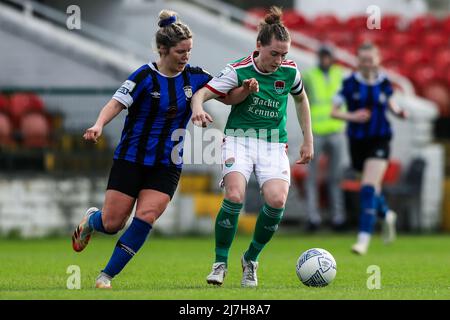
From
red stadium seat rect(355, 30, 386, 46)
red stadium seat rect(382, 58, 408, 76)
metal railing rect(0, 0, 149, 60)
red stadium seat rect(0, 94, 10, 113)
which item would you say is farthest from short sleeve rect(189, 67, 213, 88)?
red stadium seat rect(355, 30, 386, 46)

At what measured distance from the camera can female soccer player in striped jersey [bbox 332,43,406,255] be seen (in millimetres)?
12719

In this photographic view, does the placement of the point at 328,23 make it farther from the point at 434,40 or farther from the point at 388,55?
the point at 434,40

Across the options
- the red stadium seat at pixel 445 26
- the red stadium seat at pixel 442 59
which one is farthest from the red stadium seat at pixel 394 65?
the red stadium seat at pixel 445 26

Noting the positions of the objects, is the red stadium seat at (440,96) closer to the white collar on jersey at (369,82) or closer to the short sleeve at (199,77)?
the white collar on jersey at (369,82)

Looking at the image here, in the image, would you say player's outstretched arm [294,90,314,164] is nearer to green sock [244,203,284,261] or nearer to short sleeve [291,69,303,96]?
short sleeve [291,69,303,96]

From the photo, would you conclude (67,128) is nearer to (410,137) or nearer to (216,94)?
(410,137)

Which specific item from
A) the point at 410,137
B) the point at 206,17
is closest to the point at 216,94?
the point at 410,137

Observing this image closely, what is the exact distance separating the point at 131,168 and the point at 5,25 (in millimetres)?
11670

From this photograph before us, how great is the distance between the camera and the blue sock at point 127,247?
793cm

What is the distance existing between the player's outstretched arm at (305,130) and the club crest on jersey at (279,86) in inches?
10.3

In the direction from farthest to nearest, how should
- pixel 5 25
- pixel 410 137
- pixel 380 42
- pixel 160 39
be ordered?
pixel 380 42 → pixel 5 25 → pixel 410 137 → pixel 160 39

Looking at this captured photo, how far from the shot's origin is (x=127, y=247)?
794 cm

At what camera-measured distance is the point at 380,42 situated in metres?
23.5
